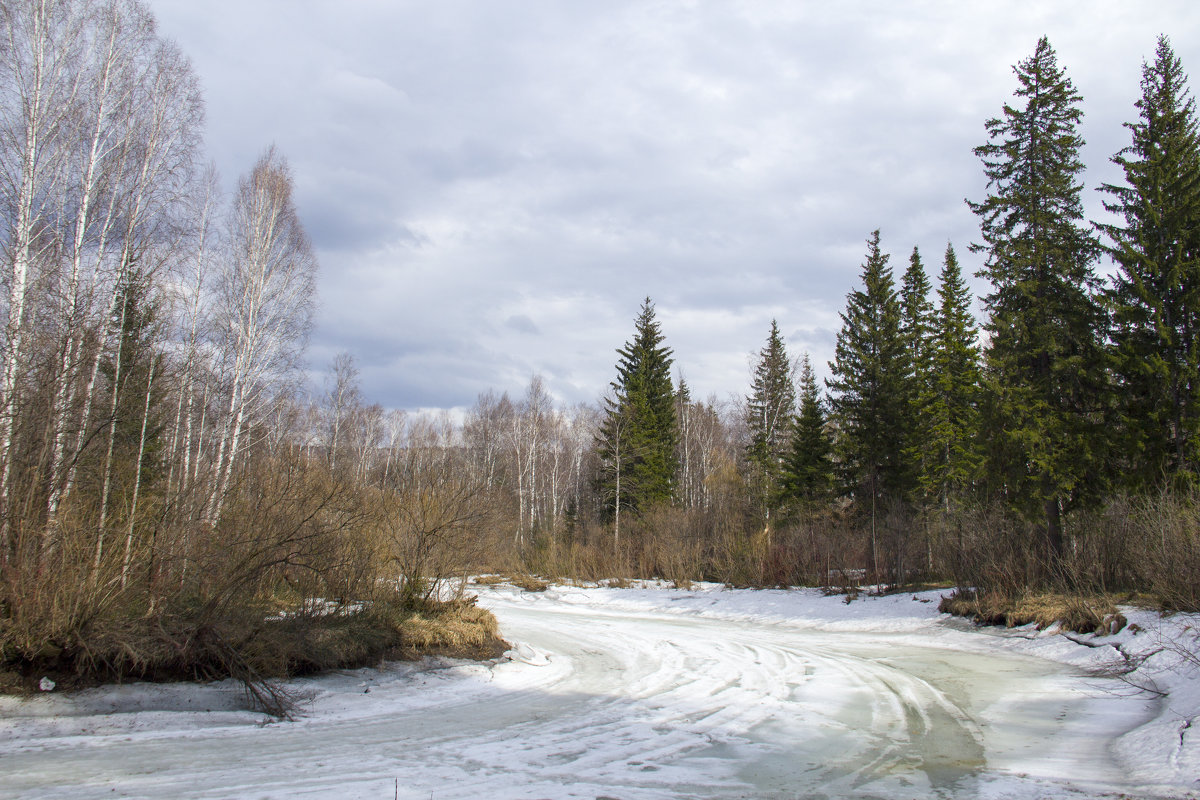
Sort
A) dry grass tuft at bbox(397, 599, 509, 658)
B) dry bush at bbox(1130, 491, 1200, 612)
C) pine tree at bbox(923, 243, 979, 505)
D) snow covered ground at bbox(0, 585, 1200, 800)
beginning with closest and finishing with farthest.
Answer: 1. snow covered ground at bbox(0, 585, 1200, 800)
2. dry grass tuft at bbox(397, 599, 509, 658)
3. dry bush at bbox(1130, 491, 1200, 612)
4. pine tree at bbox(923, 243, 979, 505)

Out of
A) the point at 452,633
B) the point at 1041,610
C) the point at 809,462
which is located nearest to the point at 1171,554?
the point at 1041,610

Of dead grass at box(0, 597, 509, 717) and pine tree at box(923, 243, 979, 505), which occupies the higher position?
pine tree at box(923, 243, 979, 505)

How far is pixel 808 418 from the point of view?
38.2 metres

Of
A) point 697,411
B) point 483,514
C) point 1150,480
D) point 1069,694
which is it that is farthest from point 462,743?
point 697,411

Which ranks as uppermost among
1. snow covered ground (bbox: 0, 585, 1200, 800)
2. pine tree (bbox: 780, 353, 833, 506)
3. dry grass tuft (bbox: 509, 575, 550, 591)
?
pine tree (bbox: 780, 353, 833, 506)

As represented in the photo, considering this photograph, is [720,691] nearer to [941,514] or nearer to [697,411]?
[941,514]

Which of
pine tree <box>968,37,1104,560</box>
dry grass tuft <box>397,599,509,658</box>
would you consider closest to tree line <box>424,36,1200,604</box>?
pine tree <box>968,37,1104,560</box>

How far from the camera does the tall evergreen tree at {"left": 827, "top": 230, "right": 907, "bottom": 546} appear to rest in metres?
32.4

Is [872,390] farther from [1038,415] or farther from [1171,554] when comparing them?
[1171,554]

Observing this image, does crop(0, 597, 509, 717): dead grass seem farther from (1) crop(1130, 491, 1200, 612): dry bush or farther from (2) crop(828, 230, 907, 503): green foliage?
(2) crop(828, 230, 907, 503): green foliage

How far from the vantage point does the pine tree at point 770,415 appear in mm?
42250

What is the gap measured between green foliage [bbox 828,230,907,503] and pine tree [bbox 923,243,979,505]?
335cm

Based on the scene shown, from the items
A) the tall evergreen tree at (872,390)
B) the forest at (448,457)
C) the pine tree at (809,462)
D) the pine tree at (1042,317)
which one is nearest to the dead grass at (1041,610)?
the forest at (448,457)

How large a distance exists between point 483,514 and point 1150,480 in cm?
2294
